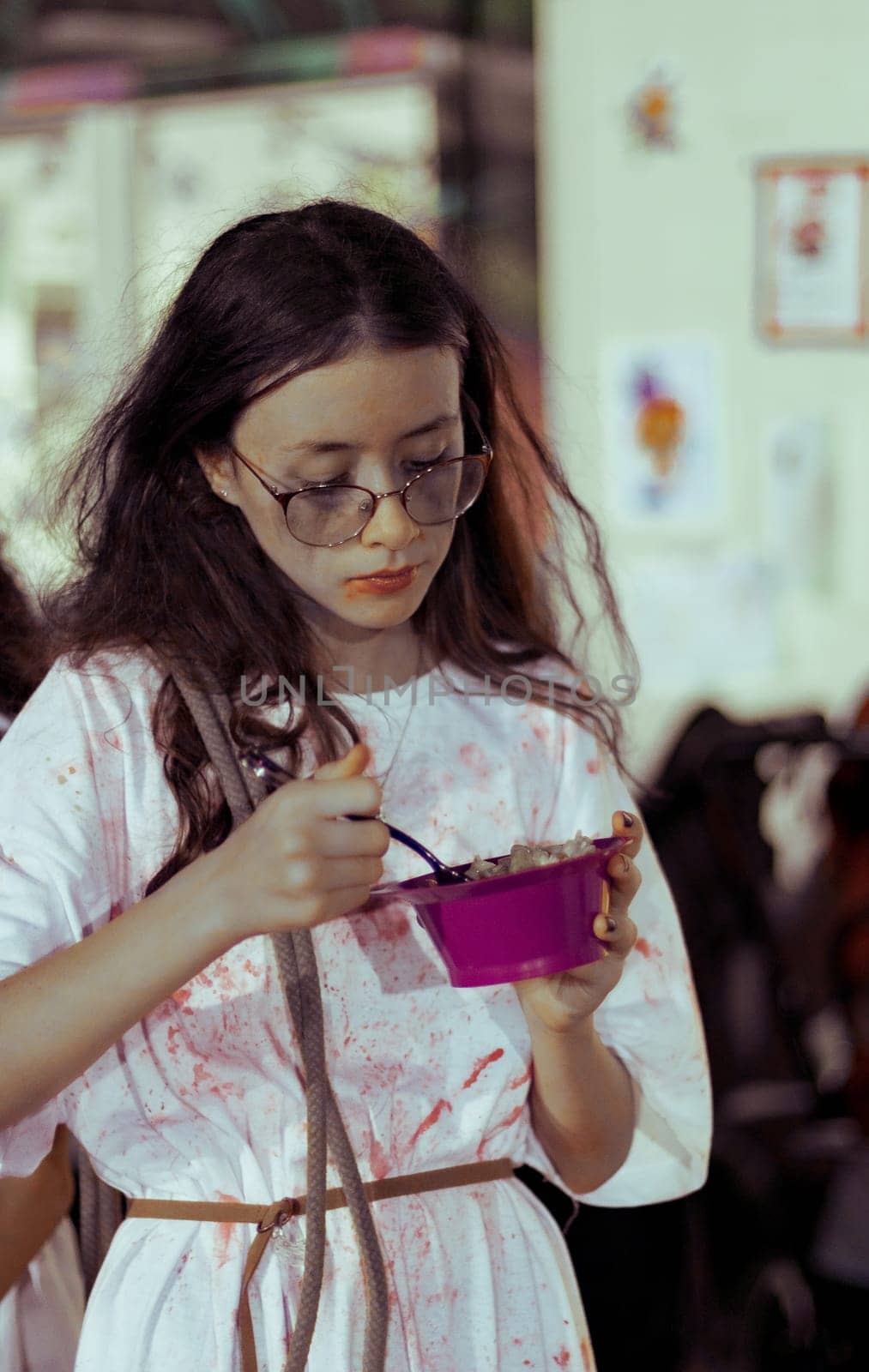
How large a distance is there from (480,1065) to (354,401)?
1.58ft

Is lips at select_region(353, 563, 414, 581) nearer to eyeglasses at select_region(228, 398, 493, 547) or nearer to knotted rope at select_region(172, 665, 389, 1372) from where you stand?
eyeglasses at select_region(228, 398, 493, 547)

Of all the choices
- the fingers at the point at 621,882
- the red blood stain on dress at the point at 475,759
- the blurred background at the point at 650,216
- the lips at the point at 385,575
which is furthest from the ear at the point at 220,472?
the blurred background at the point at 650,216

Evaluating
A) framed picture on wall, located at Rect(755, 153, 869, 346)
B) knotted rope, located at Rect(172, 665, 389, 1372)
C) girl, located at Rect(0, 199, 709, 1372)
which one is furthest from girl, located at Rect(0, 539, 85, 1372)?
framed picture on wall, located at Rect(755, 153, 869, 346)

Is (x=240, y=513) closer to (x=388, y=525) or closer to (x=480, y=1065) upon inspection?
(x=388, y=525)

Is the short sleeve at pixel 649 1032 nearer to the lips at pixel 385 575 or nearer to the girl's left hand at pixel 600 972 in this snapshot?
the girl's left hand at pixel 600 972

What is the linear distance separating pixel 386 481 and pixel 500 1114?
18.4 inches

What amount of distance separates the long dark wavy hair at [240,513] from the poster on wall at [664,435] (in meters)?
1.87

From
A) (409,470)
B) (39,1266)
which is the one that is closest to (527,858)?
(409,470)

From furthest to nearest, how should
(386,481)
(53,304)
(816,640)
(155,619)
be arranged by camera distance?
(53,304)
(816,640)
(155,619)
(386,481)

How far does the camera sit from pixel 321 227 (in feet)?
3.34

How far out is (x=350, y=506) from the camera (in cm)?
95

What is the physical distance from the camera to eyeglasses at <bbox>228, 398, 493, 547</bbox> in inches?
37.3

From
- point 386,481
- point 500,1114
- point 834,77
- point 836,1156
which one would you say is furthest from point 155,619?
point 834,77

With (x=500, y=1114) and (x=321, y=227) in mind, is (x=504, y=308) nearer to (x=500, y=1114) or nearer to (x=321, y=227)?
(x=321, y=227)
